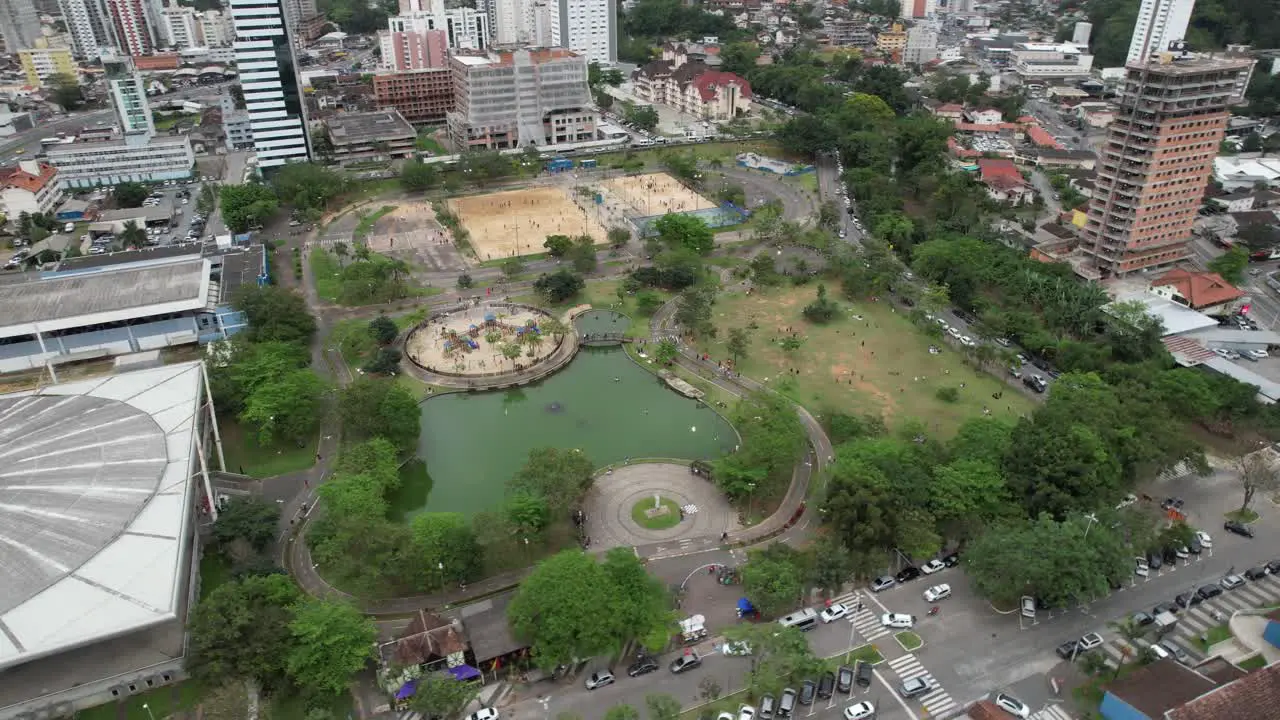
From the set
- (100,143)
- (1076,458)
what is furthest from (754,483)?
(100,143)

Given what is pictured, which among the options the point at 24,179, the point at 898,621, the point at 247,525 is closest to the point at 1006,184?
the point at 898,621

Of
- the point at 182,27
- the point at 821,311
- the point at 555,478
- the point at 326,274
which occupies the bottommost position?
the point at 326,274

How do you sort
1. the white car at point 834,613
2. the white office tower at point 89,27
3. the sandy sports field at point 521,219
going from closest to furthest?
1. the white car at point 834,613
2. the sandy sports field at point 521,219
3. the white office tower at point 89,27

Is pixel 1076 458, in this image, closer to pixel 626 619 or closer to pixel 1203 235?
pixel 626 619

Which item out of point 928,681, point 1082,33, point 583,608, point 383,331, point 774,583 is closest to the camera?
point 583,608

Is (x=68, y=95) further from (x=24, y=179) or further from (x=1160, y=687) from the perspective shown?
(x=1160, y=687)

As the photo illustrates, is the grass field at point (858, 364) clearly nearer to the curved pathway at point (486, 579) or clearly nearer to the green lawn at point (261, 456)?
the curved pathway at point (486, 579)

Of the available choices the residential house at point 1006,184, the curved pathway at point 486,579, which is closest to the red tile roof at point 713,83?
the residential house at point 1006,184
